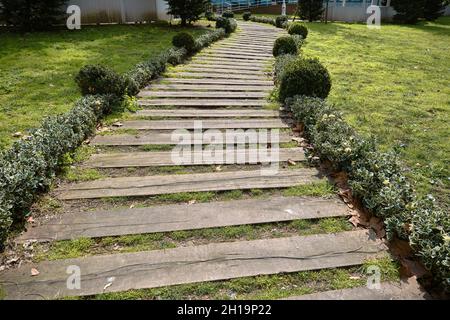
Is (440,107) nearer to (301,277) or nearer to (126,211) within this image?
(301,277)

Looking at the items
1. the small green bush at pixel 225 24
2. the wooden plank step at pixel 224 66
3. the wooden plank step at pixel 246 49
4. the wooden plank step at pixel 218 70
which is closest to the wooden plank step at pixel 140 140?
the wooden plank step at pixel 218 70

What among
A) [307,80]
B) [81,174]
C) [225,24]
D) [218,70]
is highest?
[225,24]

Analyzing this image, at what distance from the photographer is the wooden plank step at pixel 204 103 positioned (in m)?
9.16

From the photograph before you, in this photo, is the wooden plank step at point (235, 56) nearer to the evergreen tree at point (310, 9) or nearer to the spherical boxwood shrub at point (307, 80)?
the spherical boxwood shrub at point (307, 80)

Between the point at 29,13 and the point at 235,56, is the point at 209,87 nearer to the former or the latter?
the point at 235,56

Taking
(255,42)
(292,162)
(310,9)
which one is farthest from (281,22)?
(292,162)

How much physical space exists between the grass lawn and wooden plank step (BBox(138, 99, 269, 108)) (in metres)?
2.10

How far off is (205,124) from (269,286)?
486 cm

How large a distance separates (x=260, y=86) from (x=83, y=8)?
46.5 ft

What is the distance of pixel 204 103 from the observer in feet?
30.5

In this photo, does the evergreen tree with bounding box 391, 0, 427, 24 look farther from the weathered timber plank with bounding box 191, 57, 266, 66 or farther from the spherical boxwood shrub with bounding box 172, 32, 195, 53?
the spherical boxwood shrub with bounding box 172, 32, 195, 53

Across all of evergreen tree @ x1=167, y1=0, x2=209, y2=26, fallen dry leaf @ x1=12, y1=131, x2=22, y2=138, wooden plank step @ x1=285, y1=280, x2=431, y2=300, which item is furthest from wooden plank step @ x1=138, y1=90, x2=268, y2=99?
evergreen tree @ x1=167, y1=0, x2=209, y2=26

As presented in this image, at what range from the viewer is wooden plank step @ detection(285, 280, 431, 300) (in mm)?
3670
